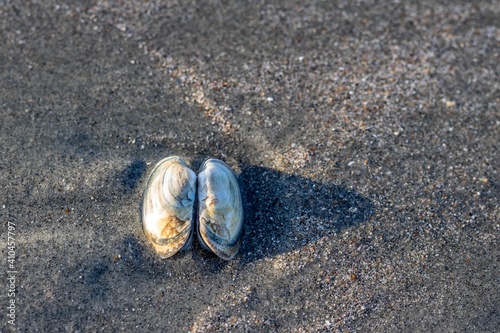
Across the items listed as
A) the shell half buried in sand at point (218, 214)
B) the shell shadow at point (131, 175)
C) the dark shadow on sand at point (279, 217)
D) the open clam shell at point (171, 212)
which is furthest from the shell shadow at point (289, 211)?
the shell shadow at point (131, 175)

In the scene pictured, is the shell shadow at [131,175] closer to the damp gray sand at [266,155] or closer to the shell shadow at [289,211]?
the damp gray sand at [266,155]

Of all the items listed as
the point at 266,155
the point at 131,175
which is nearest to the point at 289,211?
the point at 266,155

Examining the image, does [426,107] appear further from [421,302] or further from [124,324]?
[124,324]

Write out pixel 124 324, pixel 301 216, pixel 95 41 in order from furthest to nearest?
pixel 95 41, pixel 301 216, pixel 124 324

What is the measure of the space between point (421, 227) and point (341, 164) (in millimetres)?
703

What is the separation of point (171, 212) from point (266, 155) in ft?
2.86

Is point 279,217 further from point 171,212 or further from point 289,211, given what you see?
point 171,212

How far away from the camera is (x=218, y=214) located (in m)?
3.40

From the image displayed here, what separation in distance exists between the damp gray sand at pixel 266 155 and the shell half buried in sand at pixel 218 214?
134 mm

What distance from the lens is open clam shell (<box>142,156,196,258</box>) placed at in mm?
3379

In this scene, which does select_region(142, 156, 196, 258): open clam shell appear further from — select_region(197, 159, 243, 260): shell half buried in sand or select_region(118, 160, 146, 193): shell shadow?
select_region(118, 160, 146, 193): shell shadow

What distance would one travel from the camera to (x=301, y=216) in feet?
12.0

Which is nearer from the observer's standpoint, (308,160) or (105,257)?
(105,257)

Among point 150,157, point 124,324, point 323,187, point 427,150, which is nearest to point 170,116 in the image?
point 150,157
